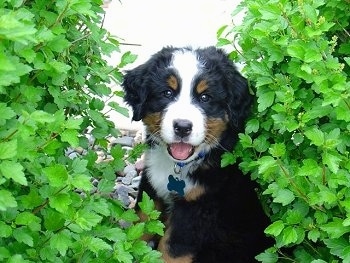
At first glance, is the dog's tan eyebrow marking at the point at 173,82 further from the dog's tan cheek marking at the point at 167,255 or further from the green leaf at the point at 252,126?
the dog's tan cheek marking at the point at 167,255

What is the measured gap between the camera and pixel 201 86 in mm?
3672

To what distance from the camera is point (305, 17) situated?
2924 millimetres

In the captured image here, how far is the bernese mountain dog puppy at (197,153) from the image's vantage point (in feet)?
12.1

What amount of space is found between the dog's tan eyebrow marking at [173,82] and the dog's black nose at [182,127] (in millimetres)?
219

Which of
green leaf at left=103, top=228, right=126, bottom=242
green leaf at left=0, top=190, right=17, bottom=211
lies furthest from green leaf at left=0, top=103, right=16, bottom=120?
green leaf at left=103, top=228, right=126, bottom=242

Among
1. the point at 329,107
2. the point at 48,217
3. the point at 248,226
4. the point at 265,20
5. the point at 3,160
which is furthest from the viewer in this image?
the point at 248,226

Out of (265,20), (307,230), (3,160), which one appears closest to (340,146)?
(307,230)

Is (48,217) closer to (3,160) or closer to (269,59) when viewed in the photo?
(3,160)

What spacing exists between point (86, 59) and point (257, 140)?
2.83 ft

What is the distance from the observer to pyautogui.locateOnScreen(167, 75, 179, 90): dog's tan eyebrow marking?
3.69 m

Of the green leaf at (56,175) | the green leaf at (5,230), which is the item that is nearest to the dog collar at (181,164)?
the green leaf at (56,175)

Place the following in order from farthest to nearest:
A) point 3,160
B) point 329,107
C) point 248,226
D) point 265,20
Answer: point 248,226 → point 265,20 → point 329,107 → point 3,160

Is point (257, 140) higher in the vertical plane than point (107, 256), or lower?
higher

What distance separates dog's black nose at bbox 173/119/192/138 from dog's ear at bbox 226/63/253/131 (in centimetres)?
27
